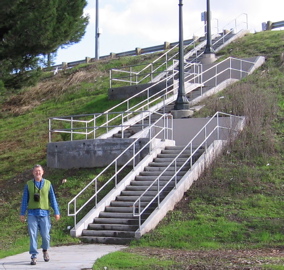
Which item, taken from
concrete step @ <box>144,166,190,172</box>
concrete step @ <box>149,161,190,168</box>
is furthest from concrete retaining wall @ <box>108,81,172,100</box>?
concrete step @ <box>144,166,190,172</box>

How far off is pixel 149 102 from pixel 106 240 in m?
9.79

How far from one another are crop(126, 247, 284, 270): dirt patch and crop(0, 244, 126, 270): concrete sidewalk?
820 mm

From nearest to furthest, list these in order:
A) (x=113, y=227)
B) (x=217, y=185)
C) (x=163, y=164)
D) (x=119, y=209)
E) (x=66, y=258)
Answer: (x=66, y=258), (x=113, y=227), (x=119, y=209), (x=217, y=185), (x=163, y=164)

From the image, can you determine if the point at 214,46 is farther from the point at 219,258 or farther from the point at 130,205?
the point at 219,258

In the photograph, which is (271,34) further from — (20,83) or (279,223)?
(279,223)

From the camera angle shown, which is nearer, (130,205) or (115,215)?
(115,215)

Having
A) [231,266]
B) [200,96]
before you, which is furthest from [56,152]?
[231,266]

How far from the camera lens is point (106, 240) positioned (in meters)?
14.3

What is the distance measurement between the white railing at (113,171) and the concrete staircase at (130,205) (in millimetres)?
449

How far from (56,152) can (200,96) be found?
6.82 meters

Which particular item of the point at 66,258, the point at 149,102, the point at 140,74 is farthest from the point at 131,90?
the point at 66,258

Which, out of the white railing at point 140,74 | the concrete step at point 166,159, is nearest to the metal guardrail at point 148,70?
the white railing at point 140,74

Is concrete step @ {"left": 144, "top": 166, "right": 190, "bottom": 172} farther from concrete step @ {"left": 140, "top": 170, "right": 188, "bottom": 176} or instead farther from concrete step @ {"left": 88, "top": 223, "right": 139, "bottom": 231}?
concrete step @ {"left": 88, "top": 223, "right": 139, "bottom": 231}

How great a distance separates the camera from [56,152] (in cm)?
1992
